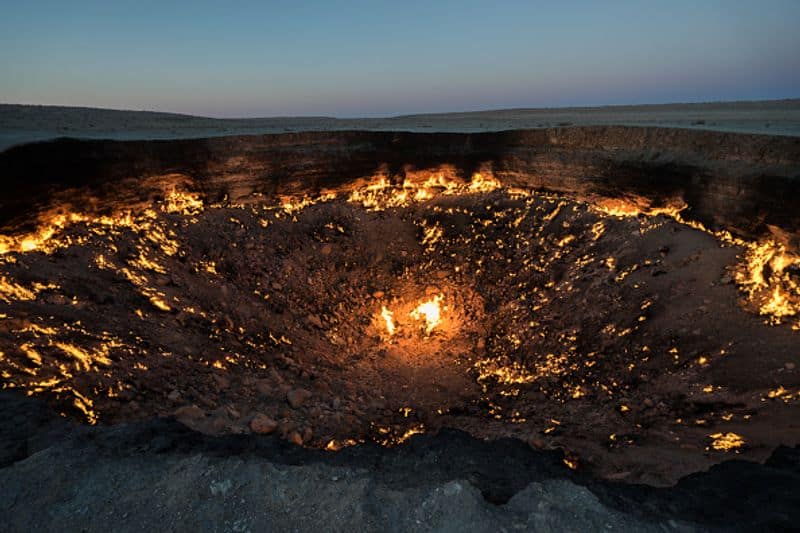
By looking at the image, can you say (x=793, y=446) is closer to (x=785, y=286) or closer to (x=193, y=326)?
(x=785, y=286)

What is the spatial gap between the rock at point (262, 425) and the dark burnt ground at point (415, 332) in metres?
0.02

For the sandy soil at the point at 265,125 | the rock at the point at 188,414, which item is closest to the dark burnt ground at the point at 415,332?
the rock at the point at 188,414

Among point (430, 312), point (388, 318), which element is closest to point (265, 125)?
point (388, 318)

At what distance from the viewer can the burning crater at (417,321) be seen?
5.03 metres

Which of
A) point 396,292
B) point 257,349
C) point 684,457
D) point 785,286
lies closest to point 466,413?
point 684,457

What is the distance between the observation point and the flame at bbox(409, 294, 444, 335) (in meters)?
10.3

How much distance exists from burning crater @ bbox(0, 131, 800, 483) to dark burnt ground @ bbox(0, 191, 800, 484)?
37 millimetres

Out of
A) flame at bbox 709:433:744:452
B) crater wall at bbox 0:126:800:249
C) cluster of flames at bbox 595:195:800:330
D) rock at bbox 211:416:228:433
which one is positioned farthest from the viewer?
crater wall at bbox 0:126:800:249

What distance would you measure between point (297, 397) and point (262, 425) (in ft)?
3.79

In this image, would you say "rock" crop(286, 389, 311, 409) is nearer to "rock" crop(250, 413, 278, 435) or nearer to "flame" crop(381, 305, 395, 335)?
"rock" crop(250, 413, 278, 435)

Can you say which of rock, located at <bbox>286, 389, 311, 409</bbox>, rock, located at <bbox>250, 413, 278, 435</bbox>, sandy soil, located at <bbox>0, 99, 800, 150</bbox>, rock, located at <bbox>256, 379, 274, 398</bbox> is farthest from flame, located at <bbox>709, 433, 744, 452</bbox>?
sandy soil, located at <bbox>0, 99, 800, 150</bbox>

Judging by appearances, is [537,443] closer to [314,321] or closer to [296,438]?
[296,438]

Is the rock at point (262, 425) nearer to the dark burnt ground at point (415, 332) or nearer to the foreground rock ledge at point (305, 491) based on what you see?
the dark burnt ground at point (415, 332)

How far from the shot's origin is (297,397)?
6008 mm
